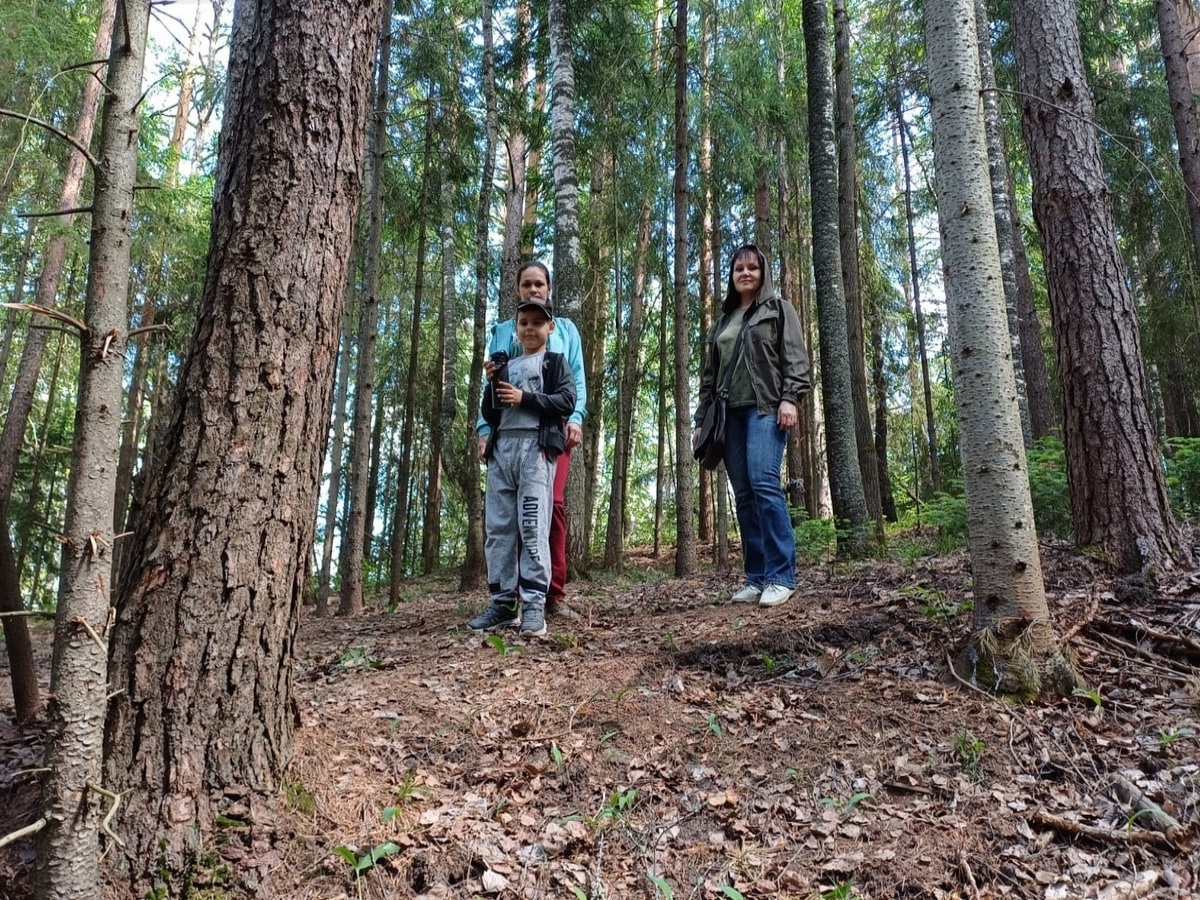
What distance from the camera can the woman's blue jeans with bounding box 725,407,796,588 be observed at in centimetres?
457

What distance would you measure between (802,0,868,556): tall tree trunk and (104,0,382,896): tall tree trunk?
215 inches

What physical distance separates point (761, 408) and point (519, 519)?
5.71ft

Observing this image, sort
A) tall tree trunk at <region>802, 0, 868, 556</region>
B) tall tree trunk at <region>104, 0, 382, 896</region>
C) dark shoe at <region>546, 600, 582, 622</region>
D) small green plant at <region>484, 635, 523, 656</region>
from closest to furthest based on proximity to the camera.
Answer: tall tree trunk at <region>104, 0, 382, 896</region>, small green plant at <region>484, 635, 523, 656</region>, dark shoe at <region>546, 600, 582, 622</region>, tall tree trunk at <region>802, 0, 868, 556</region>

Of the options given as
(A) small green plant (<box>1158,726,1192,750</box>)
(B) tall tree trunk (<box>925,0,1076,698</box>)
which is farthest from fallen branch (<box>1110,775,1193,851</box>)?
(B) tall tree trunk (<box>925,0,1076,698</box>)

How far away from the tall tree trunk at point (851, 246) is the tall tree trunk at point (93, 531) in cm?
745

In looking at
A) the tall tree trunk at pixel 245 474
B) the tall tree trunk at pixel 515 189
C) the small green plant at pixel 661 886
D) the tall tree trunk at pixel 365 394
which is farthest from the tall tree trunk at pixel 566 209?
the small green plant at pixel 661 886

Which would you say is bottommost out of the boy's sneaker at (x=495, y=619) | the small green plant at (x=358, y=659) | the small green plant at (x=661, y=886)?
the small green plant at (x=661, y=886)

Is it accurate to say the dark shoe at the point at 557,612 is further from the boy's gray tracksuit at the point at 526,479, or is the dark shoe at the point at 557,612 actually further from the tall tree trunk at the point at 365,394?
the tall tree trunk at the point at 365,394

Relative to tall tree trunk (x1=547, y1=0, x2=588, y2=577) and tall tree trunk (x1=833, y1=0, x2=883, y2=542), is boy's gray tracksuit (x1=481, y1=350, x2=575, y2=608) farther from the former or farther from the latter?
tall tree trunk (x1=833, y1=0, x2=883, y2=542)

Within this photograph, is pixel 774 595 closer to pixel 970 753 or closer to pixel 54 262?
pixel 970 753

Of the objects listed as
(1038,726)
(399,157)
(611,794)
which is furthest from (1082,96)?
(399,157)

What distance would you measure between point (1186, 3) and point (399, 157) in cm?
1315

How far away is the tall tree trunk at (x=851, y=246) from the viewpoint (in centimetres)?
823

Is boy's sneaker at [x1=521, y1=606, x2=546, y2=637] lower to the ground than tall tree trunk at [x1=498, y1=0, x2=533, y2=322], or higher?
lower
